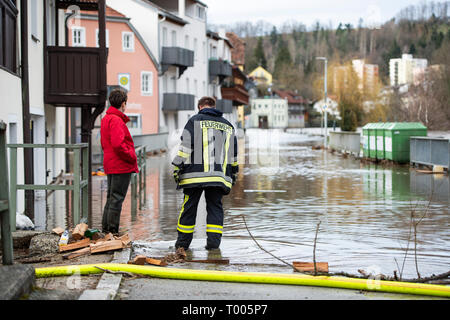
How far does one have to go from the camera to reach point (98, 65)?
17.1 m

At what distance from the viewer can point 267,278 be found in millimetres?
6133

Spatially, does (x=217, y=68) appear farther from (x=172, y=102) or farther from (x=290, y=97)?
(x=290, y=97)

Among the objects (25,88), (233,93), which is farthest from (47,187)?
(233,93)

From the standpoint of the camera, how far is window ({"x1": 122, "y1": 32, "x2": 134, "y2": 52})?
47562 millimetres

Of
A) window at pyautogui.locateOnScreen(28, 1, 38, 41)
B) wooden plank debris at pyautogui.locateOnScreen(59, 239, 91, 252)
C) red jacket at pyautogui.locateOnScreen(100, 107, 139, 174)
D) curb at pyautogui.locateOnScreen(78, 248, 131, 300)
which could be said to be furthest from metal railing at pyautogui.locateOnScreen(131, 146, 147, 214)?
curb at pyautogui.locateOnScreen(78, 248, 131, 300)

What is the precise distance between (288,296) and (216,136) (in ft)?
9.87

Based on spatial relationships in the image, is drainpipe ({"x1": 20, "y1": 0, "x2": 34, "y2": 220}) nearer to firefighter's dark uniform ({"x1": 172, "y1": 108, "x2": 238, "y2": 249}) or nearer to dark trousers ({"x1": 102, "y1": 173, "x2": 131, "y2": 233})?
dark trousers ({"x1": 102, "y1": 173, "x2": 131, "y2": 233})

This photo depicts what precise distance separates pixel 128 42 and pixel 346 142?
17.7 meters

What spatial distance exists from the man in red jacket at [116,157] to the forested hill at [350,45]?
62629 mm

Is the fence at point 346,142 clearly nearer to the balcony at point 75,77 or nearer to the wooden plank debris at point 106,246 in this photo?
the balcony at point 75,77

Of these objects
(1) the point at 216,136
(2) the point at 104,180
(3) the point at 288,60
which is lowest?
(2) the point at 104,180

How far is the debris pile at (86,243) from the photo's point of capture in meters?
7.66

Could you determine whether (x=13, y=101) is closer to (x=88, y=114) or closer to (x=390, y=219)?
(x=88, y=114)

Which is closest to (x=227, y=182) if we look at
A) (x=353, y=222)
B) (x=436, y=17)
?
(x=353, y=222)
